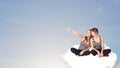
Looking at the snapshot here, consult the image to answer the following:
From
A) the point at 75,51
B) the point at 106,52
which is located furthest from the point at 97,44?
the point at 75,51

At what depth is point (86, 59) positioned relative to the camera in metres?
12.3

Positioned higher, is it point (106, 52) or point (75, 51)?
point (75, 51)

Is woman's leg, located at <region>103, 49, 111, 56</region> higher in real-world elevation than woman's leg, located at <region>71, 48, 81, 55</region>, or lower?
lower

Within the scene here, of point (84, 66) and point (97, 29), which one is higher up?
point (97, 29)

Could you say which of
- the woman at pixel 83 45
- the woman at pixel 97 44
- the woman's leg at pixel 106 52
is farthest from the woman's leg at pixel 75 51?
the woman's leg at pixel 106 52

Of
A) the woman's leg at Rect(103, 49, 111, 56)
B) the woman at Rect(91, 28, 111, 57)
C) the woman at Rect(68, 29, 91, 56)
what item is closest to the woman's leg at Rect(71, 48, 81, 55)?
the woman at Rect(68, 29, 91, 56)

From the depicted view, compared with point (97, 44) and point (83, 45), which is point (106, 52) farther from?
point (83, 45)

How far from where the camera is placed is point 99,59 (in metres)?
12.3

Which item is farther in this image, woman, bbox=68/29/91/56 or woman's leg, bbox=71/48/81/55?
woman's leg, bbox=71/48/81/55

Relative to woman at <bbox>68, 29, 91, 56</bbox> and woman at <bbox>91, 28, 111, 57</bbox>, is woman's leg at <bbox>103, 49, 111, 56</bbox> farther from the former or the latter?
woman at <bbox>68, 29, 91, 56</bbox>

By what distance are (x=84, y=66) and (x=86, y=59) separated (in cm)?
27

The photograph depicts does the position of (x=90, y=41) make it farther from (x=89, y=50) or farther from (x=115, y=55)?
(x=115, y=55)

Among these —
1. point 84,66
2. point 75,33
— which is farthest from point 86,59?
point 75,33

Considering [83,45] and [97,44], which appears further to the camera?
[83,45]
